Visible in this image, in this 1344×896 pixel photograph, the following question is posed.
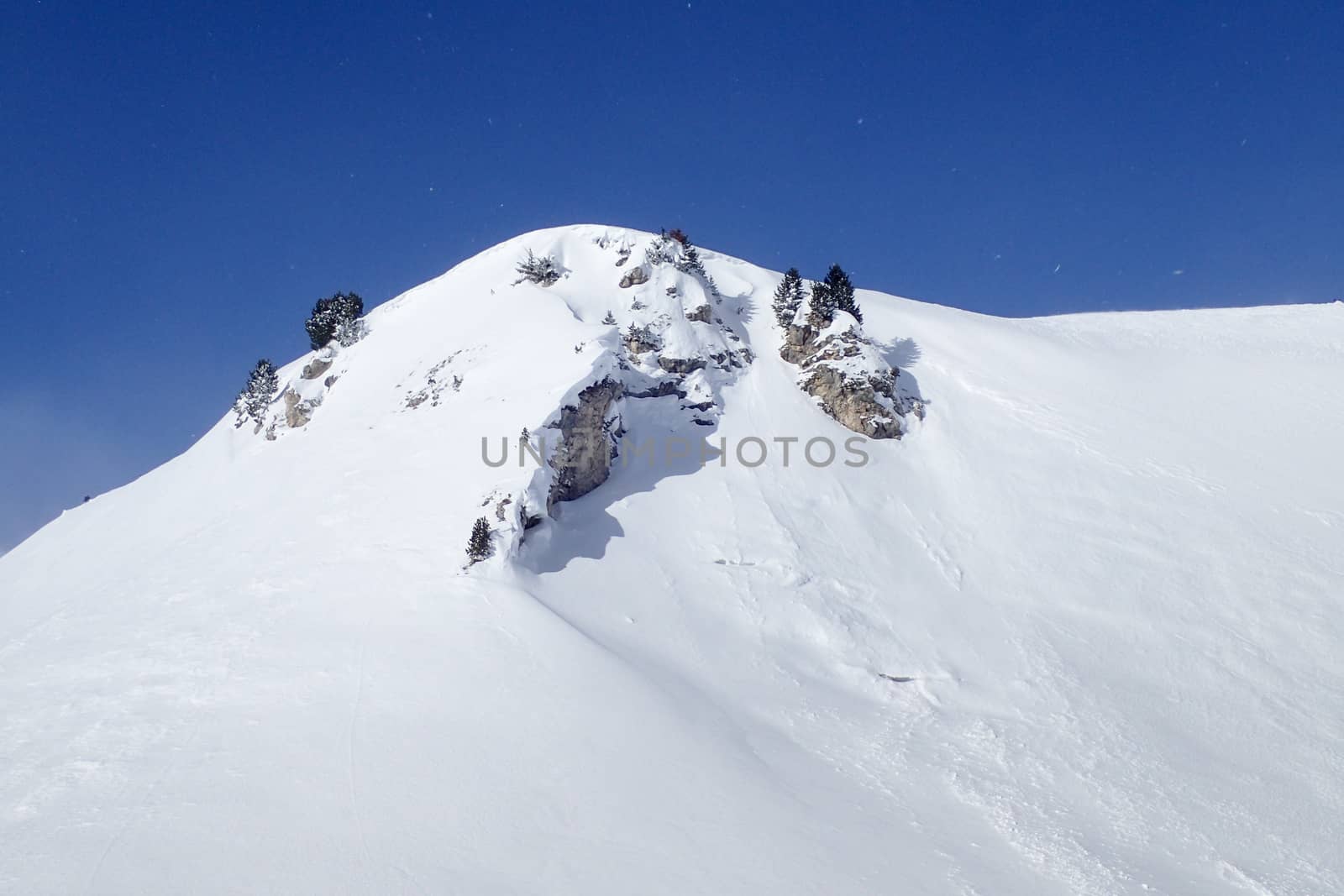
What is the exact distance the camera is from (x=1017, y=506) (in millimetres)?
19422

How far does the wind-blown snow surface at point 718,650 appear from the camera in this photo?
28.7ft

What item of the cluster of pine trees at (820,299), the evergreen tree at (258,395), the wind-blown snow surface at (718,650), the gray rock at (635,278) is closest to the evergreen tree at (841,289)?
the cluster of pine trees at (820,299)

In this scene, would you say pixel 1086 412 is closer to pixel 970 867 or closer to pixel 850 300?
pixel 850 300

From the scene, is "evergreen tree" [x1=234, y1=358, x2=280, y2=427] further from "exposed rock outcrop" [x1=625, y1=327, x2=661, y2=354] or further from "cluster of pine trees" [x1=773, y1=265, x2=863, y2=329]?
"cluster of pine trees" [x1=773, y1=265, x2=863, y2=329]

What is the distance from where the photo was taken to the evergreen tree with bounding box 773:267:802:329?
2720 centimetres

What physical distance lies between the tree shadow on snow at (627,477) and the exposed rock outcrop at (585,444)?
0.29 meters

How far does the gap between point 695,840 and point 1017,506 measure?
13.9m

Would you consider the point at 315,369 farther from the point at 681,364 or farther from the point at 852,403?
the point at 852,403

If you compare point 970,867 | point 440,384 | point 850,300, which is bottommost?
point 970,867

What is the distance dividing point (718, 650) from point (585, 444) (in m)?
7.08

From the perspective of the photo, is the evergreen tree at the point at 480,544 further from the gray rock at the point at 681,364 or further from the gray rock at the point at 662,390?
the gray rock at the point at 681,364

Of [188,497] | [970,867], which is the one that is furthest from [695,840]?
[188,497]

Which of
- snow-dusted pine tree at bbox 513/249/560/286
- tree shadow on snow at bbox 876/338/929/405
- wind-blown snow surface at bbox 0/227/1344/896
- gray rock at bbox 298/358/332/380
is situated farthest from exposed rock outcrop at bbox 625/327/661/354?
gray rock at bbox 298/358/332/380

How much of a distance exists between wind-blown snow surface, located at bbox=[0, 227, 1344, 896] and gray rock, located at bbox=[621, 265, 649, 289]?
2244 millimetres
